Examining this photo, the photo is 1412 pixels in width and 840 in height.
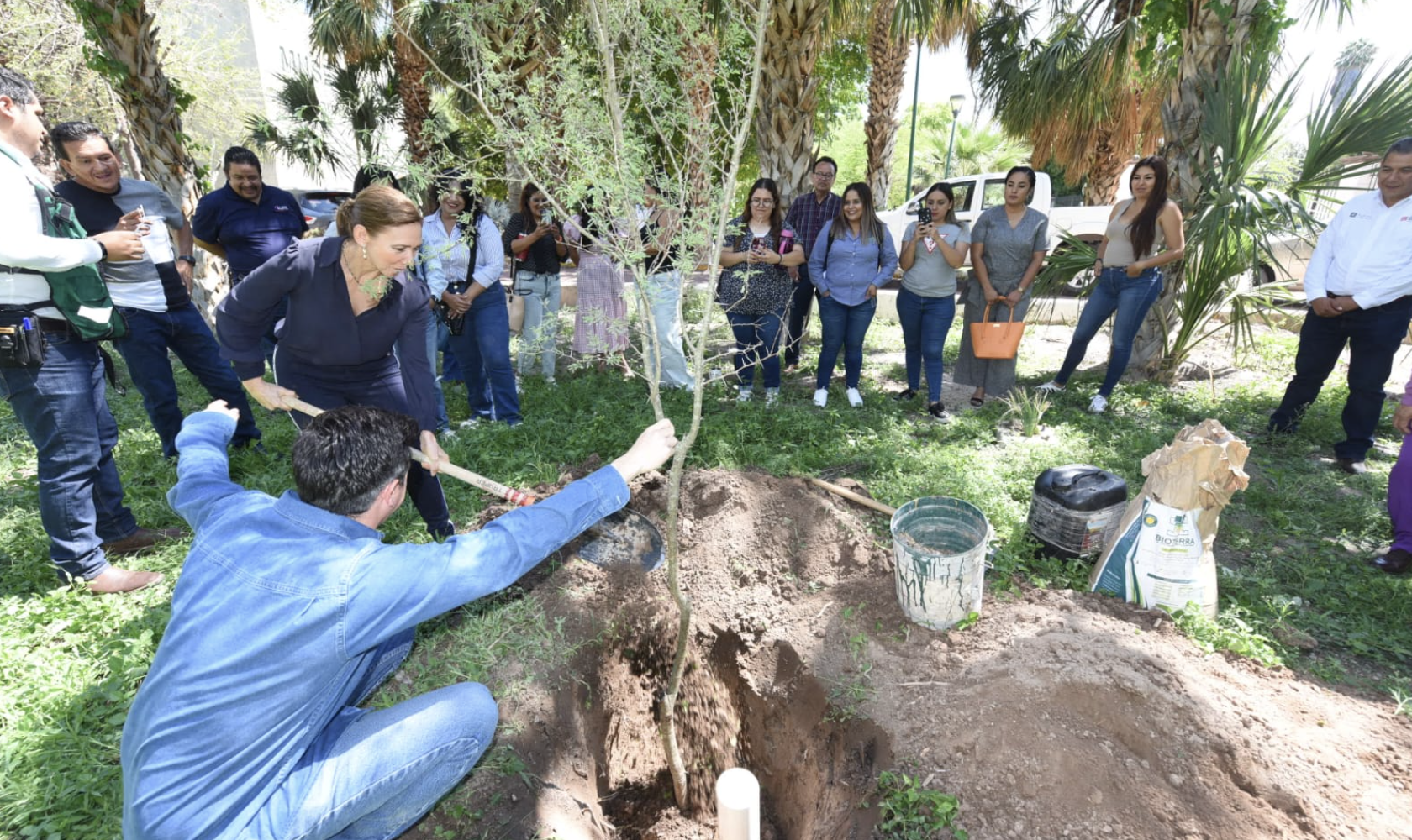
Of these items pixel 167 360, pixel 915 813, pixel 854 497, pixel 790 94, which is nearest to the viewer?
pixel 915 813

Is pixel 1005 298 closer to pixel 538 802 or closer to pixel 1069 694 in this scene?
pixel 1069 694

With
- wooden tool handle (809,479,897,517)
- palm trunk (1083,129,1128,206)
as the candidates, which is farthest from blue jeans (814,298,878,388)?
palm trunk (1083,129,1128,206)

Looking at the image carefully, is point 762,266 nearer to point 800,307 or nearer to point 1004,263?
point 800,307

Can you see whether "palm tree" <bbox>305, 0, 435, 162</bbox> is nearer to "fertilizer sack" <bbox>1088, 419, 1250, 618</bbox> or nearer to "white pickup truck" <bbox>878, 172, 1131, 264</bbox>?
"white pickup truck" <bbox>878, 172, 1131, 264</bbox>

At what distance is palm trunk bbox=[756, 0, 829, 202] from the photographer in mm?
6297

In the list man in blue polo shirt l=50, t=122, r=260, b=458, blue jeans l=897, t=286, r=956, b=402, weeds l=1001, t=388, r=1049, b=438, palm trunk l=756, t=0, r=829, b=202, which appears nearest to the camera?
man in blue polo shirt l=50, t=122, r=260, b=458

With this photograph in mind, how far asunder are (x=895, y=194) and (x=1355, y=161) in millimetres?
34607

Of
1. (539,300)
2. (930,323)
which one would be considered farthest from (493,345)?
(930,323)

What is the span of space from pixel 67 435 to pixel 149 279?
4.47ft

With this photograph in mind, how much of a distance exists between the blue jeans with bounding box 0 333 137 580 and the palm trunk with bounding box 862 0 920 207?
37.6ft

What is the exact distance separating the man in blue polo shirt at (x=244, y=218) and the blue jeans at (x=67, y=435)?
1713 mm

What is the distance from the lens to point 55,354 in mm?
2740

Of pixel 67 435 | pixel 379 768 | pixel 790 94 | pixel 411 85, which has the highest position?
pixel 411 85

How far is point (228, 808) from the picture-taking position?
4.83 feet
